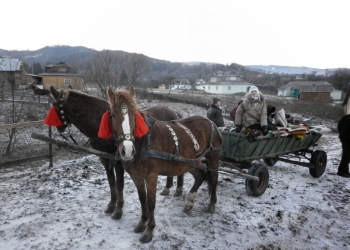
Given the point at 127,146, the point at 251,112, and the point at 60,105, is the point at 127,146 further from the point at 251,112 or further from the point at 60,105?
the point at 251,112

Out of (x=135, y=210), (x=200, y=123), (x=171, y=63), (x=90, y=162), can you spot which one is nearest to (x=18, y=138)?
(x=90, y=162)

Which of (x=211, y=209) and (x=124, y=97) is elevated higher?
(x=124, y=97)

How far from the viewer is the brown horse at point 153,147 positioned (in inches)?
135

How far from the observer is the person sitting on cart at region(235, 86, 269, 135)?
6.24 meters

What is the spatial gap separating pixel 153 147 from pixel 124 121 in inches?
28.1

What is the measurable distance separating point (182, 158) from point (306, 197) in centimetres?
357

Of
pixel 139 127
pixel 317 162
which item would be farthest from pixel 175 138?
pixel 317 162

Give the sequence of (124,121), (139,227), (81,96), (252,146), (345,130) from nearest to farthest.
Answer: (124,121)
(139,227)
(81,96)
(252,146)
(345,130)

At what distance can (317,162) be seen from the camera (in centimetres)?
738

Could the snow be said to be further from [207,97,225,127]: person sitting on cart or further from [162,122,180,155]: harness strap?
[207,97,225,127]: person sitting on cart

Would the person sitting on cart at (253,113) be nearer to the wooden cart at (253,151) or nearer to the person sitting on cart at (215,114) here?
the wooden cart at (253,151)

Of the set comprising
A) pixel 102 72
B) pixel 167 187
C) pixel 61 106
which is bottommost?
pixel 167 187

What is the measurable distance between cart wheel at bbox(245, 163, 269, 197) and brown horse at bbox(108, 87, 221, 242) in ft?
3.64

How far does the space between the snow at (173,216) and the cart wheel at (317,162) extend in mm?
341
